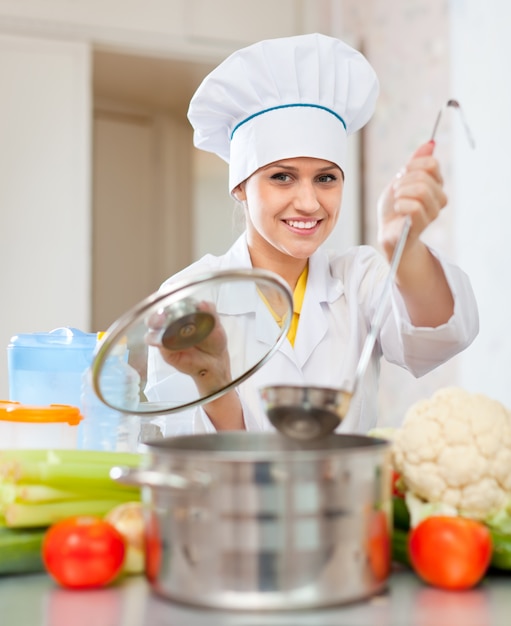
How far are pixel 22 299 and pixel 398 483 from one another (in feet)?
A: 8.40

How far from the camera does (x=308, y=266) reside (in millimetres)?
1557

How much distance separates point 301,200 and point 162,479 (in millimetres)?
827

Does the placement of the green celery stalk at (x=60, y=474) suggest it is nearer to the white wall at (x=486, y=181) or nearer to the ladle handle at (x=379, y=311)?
the ladle handle at (x=379, y=311)

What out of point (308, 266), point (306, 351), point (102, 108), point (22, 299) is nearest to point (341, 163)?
point (308, 266)

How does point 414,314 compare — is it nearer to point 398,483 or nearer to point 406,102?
point 398,483

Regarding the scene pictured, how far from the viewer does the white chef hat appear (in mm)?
1436

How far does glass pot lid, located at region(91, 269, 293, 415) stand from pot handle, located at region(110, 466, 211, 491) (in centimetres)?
20

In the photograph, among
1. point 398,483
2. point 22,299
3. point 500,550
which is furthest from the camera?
point 22,299

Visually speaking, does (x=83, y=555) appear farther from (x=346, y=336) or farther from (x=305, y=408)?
(x=346, y=336)

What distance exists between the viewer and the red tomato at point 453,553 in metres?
0.71

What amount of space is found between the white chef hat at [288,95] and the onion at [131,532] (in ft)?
2.61

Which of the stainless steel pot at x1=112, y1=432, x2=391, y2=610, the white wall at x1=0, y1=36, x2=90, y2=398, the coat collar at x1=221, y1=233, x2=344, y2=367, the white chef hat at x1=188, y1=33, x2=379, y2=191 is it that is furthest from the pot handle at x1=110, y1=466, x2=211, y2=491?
the white wall at x1=0, y1=36, x2=90, y2=398

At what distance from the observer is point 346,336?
4.84 ft

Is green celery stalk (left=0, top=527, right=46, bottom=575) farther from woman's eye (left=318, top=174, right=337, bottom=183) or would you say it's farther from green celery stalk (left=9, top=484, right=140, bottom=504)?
woman's eye (left=318, top=174, right=337, bottom=183)
